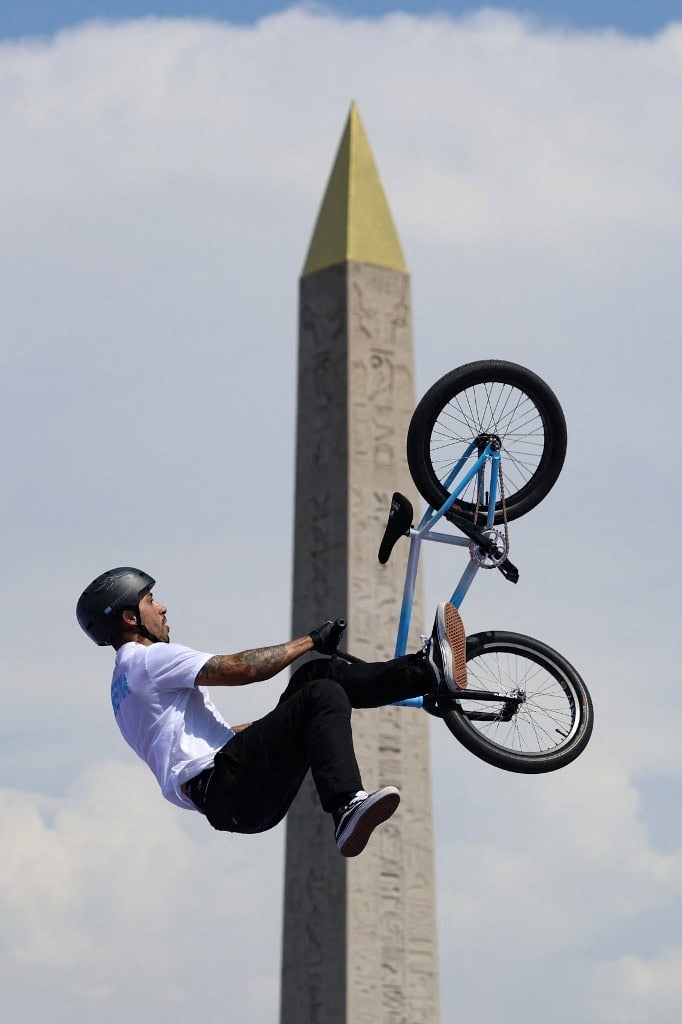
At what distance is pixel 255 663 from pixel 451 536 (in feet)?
5.53

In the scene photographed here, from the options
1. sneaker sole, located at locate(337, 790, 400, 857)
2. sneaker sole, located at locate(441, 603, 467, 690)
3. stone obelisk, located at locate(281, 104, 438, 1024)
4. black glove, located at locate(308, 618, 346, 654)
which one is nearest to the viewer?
sneaker sole, located at locate(337, 790, 400, 857)

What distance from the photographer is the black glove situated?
38.8 feet

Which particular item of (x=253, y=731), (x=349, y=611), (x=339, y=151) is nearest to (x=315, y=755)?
(x=253, y=731)

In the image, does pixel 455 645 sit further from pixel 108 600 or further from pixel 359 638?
pixel 359 638

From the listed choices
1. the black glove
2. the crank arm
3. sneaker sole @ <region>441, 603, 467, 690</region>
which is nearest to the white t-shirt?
the black glove

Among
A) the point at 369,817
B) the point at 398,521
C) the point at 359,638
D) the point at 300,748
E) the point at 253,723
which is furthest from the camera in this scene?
the point at 359,638

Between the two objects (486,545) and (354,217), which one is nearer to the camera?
(486,545)

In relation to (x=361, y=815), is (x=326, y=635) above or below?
above

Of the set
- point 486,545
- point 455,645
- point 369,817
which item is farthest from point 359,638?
point 369,817

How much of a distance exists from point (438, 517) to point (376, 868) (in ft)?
56.3

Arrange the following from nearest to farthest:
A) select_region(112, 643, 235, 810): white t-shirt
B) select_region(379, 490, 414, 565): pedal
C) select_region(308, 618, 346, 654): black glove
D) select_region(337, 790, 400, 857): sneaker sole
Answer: select_region(337, 790, 400, 857): sneaker sole → select_region(308, 618, 346, 654): black glove → select_region(112, 643, 235, 810): white t-shirt → select_region(379, 490, 414, 565): pedal

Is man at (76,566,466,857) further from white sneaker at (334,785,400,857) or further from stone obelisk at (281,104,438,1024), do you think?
stone obelisk at (281,104,438,1024)

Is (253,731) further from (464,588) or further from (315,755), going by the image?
(464,588)

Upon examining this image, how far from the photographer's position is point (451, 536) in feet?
43.2
